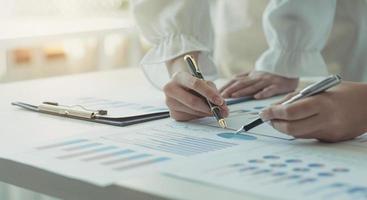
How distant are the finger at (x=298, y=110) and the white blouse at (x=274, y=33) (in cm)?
35

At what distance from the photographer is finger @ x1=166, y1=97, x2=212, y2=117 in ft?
3.21

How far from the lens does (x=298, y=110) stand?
830 millimetres

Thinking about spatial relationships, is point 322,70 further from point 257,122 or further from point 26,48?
point 26,48

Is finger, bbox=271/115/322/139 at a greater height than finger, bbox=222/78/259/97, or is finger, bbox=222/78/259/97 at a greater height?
finger, bbox=222/78/259/97

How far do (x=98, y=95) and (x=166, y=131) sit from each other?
1.11ft

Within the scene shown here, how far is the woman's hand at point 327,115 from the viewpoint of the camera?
0.83 metres

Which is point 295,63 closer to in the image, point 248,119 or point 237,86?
point 237,86

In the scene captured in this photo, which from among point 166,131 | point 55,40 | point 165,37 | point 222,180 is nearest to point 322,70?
point 165,37

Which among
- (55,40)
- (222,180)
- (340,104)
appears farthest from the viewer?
(55,40)

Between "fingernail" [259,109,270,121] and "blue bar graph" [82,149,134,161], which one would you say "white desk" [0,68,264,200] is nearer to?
"blue bar graph" [82,149,134,161]

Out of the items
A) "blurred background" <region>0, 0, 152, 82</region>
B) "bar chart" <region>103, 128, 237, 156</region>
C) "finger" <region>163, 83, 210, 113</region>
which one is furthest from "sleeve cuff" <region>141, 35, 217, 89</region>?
"blurred background" <region>0, 0, 152, 82</region>

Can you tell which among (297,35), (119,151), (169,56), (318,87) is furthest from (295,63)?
(119,151)

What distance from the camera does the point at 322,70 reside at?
1.18 meters

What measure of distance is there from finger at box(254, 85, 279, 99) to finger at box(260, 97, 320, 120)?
0.32m
